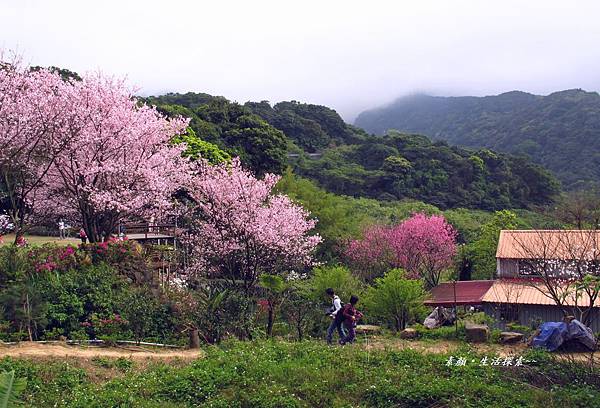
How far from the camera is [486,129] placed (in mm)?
90000

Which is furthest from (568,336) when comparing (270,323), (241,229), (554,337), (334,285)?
(241,229)

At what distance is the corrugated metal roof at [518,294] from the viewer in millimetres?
19000

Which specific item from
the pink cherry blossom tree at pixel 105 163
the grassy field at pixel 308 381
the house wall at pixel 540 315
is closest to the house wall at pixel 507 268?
the house wall at pixel 540 315

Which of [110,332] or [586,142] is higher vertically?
[586,142]

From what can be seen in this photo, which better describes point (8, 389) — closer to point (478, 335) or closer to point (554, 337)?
point (554, 337)

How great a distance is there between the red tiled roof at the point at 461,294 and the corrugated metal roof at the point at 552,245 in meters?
1.75

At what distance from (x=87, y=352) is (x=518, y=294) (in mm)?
14777

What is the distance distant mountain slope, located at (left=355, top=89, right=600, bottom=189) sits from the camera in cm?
6656

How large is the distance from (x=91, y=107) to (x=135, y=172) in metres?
2.44

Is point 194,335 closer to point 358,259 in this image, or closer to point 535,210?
point 358,259

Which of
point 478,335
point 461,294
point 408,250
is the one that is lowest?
point 461,294

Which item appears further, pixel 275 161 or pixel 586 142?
pixel 586 142

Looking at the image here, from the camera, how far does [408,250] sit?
89.5 feet

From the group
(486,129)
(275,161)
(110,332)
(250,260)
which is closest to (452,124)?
(486,129)
